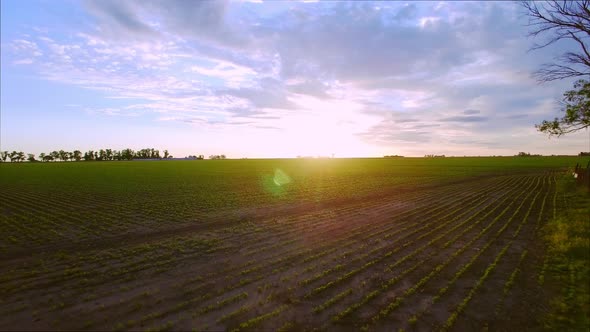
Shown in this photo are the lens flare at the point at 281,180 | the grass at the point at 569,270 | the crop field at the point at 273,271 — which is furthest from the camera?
the lens flare at the point at 281,180

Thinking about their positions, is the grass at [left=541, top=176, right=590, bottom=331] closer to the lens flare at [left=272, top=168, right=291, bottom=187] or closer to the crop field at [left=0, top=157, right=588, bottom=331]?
the crop field at [left=0, top=157, right=588, bottom=331]

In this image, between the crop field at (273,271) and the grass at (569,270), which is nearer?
the grass at (569,270)

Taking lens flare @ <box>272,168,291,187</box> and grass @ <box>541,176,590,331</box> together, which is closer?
grass @ <box>541,176,590,331</box>

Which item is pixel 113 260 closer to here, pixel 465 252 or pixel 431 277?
pixel 431 277

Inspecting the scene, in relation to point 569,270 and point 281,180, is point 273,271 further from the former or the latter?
point 281,180

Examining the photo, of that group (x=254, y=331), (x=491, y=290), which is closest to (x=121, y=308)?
(x=254, y=331)

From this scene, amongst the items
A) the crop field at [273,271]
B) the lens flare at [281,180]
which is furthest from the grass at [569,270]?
the lens flare at [281,180]

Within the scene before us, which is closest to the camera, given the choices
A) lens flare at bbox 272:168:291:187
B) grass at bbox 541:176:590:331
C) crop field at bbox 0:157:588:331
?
grass at bbox 541:176:590:331

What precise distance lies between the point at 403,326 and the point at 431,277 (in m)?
2.77

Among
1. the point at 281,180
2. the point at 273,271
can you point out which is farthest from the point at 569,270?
the point at 281,180

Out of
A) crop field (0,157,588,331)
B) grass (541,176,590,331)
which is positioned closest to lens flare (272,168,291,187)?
crop field (0,157,588,331)

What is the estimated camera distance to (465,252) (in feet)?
32.6

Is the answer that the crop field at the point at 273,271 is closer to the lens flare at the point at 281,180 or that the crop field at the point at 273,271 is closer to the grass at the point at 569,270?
the grass at the point at 569,270

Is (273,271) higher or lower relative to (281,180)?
lower
